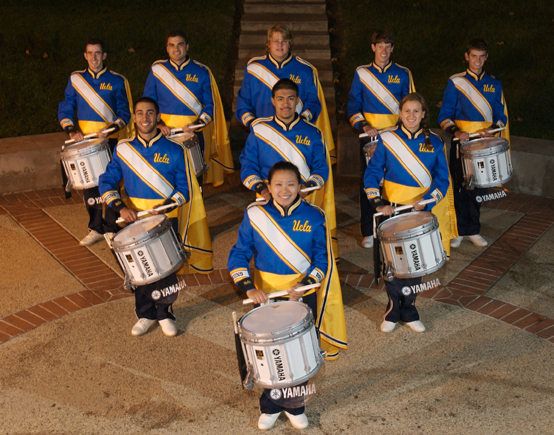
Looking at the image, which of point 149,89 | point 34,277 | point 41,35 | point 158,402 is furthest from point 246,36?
point 158,402

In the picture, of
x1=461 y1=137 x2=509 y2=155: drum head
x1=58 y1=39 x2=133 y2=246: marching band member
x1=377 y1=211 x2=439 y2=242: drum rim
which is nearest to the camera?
x1=377 y1=211 x2=439 y2=242: drum rim

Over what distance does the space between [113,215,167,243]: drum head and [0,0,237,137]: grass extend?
637cm

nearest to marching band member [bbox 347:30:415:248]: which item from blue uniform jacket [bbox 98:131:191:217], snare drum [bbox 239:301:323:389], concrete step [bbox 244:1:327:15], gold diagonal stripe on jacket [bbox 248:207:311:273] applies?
blue uniform jacket [bbox 98:131:191:217]

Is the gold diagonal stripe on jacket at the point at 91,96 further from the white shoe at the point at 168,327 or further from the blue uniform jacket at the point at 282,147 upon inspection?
the white shoe at the point at 168,327

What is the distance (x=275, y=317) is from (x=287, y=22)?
1030 centimetres

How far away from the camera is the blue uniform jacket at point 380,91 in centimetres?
774

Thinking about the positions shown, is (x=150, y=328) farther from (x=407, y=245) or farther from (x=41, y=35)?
(x=41, y=35)

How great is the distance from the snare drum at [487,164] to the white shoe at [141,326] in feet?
10.9

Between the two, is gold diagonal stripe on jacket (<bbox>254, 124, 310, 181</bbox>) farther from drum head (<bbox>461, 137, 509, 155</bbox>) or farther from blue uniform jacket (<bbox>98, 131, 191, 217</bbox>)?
drum head (<bbox>461, 137, 509, 155</bbox>)

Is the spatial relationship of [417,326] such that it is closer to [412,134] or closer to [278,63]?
[412,134]

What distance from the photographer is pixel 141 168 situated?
6.21 metres

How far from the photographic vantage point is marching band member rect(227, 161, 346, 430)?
16.0 feet

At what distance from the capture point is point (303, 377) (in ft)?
14.1

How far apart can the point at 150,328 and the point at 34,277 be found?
179 cm
